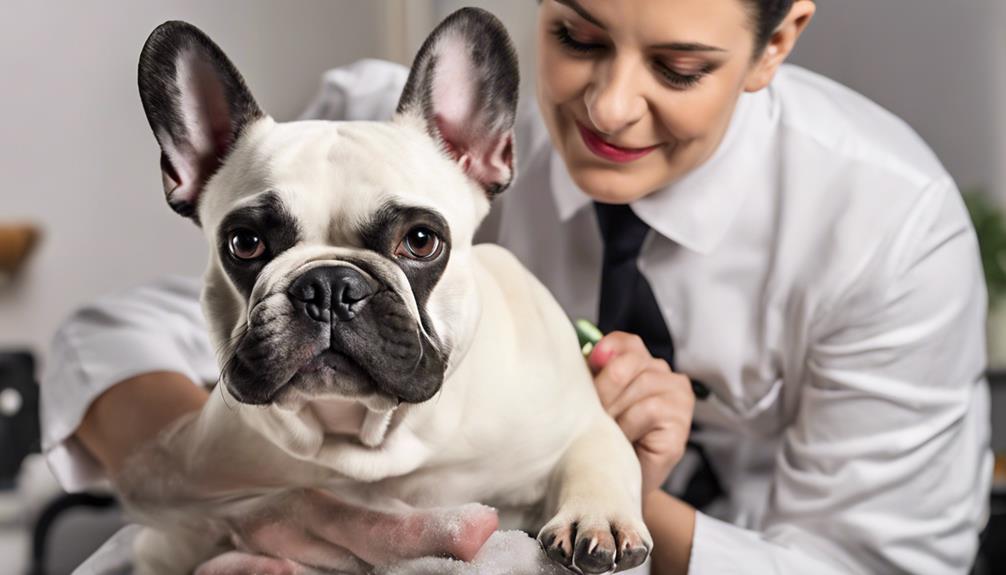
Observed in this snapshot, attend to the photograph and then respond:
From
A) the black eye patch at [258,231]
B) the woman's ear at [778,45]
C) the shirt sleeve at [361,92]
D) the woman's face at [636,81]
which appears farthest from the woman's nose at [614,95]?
the shirt sleeve at [361,92]

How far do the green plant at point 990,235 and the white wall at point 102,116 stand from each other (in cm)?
90

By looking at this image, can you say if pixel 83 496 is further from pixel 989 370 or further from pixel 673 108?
pixel 989 370

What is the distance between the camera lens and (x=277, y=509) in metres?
0.44

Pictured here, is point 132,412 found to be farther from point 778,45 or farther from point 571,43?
point 778,45

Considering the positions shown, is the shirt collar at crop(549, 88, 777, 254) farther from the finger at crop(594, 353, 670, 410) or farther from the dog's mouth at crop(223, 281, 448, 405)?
the dog's mouth at crop(223, 281, 448, 405)

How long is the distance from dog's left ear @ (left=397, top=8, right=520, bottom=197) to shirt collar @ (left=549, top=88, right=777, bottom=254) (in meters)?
0.26

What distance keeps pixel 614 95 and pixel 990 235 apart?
1.01 meters

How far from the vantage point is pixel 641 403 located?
548mm

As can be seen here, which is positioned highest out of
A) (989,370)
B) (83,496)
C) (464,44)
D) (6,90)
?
(464,44)

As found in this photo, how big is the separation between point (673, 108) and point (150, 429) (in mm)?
308

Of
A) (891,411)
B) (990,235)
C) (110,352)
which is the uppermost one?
(110,352)

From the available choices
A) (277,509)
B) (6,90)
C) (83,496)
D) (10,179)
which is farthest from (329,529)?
(10,179)

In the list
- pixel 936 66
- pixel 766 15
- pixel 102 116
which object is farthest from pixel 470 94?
pixel 936 66

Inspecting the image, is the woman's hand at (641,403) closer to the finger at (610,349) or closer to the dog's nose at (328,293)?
the finger at (610,349)
